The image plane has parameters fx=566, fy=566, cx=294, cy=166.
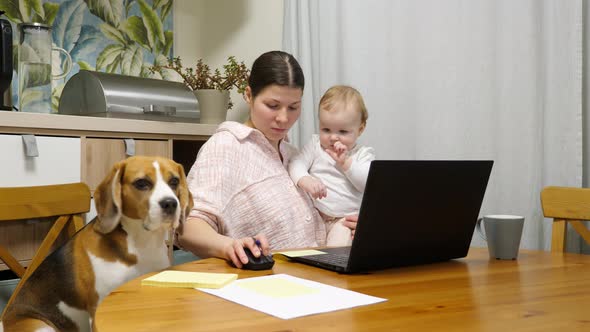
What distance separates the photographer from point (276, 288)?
2.76 ft

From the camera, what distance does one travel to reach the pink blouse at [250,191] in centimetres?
148

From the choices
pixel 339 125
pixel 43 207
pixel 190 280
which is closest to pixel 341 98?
pixel 339 125

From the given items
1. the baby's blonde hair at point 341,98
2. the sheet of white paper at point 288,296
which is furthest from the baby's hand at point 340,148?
the sheet of white paper at point 288,296

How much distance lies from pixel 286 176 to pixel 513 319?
1020mm

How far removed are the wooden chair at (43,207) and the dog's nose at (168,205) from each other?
1.45 ft

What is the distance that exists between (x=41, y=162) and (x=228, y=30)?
1.45 metres

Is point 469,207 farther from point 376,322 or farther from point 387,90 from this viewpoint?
point 387,90

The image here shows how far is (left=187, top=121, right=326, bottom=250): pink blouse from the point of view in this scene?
1.48m

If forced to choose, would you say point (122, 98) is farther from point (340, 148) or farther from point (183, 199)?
point (183, 199)

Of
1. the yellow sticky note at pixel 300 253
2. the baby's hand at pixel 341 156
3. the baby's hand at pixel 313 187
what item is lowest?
the yellow sticky note at pixel 300 253

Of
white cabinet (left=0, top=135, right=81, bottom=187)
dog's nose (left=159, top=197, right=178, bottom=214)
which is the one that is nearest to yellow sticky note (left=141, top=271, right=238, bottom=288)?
dog's nose (left=159, top=197, right=178, bottom=214)

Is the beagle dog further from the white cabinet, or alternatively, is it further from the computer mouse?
the white cabinet

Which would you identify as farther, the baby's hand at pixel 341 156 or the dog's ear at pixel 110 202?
the baby's hand at pixel 341 156

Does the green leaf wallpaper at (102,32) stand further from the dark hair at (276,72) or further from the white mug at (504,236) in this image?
the white mug at (504,236)
